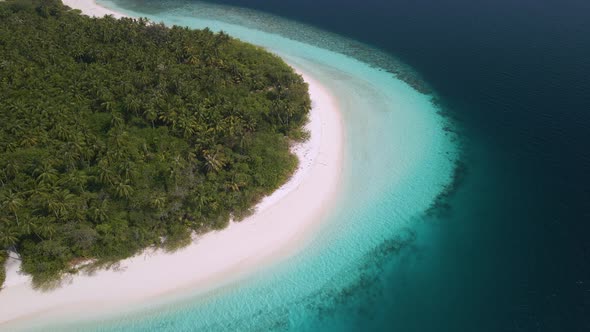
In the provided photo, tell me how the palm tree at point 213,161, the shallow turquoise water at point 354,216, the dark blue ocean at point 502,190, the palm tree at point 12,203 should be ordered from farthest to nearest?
the palm tree at point 213,161 < the palm tree at point 12,203 < the dark blue ocean at point 502,190 < the shallow turquoise water at point 354,216

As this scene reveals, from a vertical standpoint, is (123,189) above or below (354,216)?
below

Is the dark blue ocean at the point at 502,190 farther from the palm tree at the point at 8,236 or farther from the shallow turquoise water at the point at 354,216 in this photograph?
the palm tree at the point at 8,236

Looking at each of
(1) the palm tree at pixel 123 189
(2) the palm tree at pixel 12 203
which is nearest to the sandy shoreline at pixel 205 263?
(2) the palm tree at pixel 12 203

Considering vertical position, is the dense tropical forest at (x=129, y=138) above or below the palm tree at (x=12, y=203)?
above

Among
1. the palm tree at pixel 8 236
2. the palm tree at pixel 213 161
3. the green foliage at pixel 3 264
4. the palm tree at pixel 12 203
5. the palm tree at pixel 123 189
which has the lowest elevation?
the green foliage at pixel 3 264

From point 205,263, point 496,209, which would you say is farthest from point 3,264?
point 496,209

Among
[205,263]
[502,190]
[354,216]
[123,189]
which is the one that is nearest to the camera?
[205,263]

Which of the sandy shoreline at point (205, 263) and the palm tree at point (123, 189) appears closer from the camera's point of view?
the sandy shoreline at point (205, 263)

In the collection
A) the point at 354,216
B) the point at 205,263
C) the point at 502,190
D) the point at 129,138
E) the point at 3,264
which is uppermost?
the point at 502,190

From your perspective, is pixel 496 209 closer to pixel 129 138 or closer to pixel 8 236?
pixel 129 138
